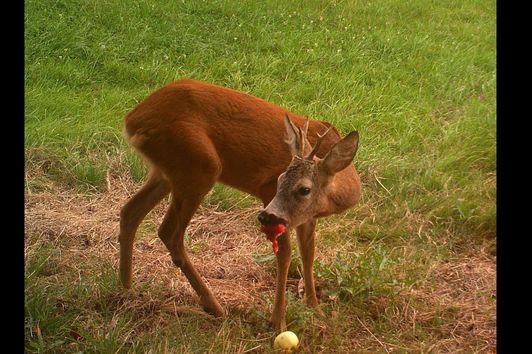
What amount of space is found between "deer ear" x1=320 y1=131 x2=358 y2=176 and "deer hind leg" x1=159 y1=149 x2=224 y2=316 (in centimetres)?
55

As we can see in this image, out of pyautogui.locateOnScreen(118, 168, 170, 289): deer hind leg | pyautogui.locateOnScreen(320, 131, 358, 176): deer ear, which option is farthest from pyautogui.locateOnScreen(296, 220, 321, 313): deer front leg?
pyautogui.locateOnScreen(118, 168, 170, 289): deer hind leg

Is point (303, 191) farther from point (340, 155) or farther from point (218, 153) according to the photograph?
point (218, 153)

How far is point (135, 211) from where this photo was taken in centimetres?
369

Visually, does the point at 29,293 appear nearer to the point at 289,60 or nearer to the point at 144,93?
the point at 144,93

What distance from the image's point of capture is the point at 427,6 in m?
6.38

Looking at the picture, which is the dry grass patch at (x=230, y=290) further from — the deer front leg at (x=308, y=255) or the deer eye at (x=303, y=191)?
the deer eye at (x=303, y=191)

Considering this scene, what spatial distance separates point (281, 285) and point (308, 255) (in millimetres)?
241

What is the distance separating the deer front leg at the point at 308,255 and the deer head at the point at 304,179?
44cm

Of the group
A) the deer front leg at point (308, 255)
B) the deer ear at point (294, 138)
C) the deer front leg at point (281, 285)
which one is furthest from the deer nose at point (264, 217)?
the deer front leg at point (308, 255)

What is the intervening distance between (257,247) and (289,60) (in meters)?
2.14

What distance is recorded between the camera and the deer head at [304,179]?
281 centimetres

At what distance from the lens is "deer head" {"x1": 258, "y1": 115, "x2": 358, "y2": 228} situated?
9.22 ft

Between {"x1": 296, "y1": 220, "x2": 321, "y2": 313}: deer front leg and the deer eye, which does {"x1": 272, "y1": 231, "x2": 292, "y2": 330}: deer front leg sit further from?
the deer eye
